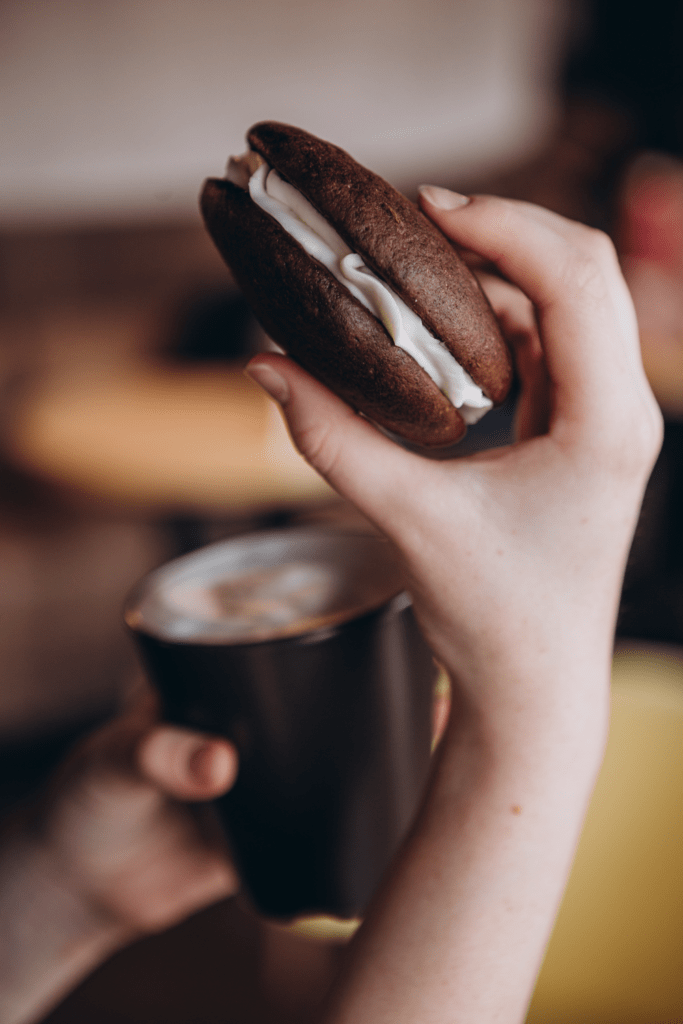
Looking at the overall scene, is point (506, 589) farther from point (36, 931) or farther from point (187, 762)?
point (36, 931)

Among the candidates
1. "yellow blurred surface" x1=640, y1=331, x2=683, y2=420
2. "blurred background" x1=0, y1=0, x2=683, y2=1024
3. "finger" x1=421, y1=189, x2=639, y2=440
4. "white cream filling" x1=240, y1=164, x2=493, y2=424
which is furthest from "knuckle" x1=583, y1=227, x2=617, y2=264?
"yellow blurred surface" x1=640, y1=331, x2=683, y2=420

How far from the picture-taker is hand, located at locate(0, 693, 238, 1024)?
0.72 m

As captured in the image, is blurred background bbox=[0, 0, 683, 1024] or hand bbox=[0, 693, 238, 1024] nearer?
hand bbox=[0, 693, 238, 1024]

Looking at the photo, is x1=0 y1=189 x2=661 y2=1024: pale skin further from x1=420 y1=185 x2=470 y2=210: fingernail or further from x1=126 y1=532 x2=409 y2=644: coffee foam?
x1=126 y1=532 x2=409 y2=644: coffee foam

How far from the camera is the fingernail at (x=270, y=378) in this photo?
0.45 meters

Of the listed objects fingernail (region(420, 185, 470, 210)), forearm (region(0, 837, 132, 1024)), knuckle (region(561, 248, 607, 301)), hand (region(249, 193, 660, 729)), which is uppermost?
fingernail (region(420, 185, 470, 210))

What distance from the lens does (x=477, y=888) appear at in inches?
16.8

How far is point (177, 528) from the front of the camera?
194 cm

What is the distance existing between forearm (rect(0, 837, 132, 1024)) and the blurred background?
0.45 feet

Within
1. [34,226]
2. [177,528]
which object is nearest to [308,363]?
[177,528]

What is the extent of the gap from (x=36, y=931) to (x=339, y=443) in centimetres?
63

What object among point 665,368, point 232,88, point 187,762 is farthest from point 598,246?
point 232,88

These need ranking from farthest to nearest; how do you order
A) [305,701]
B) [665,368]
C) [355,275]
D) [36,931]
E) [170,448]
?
1. [665,368]
2. [170,448]
3. [36,931]
4. [305,701]
5. [355,275]

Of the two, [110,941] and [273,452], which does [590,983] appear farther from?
[273,452]
